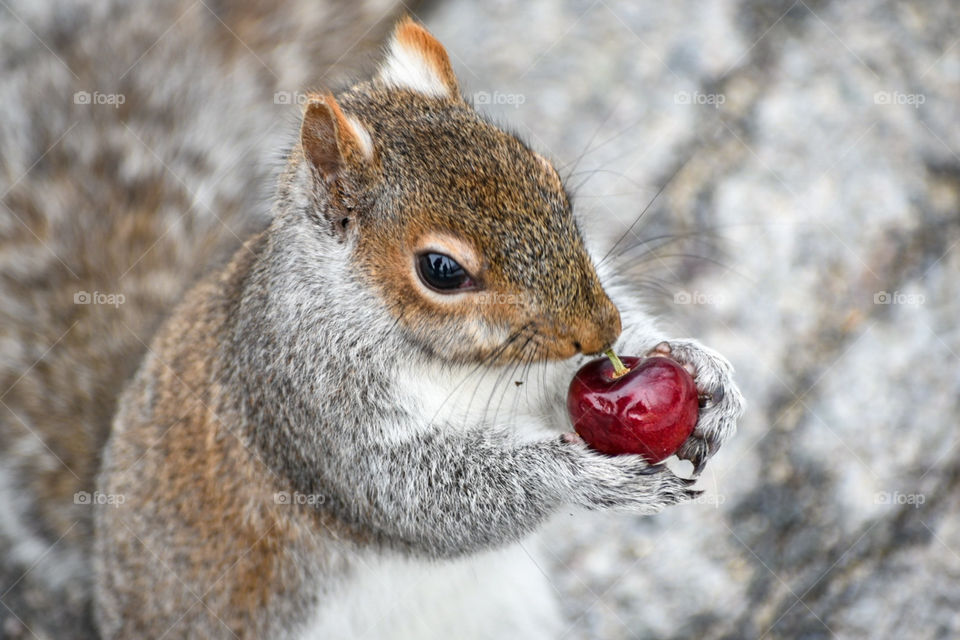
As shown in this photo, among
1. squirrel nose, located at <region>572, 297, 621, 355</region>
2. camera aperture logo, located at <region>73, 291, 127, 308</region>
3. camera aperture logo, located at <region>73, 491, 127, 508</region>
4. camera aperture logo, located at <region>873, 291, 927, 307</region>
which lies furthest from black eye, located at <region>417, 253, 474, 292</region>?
camera aperture logo, located at <region>873, 291, 927, 307</region>

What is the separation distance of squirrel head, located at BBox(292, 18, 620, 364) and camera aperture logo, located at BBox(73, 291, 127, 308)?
0.87m

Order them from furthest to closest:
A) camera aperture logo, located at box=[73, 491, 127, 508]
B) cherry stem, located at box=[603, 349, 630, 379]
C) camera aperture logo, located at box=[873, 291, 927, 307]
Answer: camera aperture logo, located at box=[873, 291, 927, 307], camera aperture logo, located at box=[73, 491, 127, 508], cherry stem, located at box=[603, 349, 630, 379]

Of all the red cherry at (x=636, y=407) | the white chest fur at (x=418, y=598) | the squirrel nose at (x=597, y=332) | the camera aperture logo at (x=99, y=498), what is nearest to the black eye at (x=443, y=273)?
the squirrel nose at (x=597, y=332)

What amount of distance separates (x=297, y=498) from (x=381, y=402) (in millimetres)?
346

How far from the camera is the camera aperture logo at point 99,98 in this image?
7.31 feet

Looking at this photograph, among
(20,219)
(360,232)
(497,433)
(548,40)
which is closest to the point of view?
(360,232)

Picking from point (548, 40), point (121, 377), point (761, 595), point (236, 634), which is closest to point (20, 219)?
point (121, 377)

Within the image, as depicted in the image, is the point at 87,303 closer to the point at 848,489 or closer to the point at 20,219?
the point at 20,219

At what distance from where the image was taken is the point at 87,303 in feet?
7.22

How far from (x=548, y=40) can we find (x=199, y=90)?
3.46 feet

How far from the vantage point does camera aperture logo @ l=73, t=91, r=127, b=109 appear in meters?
2.23

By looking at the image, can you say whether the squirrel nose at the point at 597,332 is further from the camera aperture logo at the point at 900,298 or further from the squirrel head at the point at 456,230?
the camera aperture logo at the point at 900,298

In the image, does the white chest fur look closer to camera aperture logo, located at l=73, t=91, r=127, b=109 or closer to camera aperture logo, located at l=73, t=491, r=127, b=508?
camera aperture logo, located at l=73, t=491, r=127, b=508

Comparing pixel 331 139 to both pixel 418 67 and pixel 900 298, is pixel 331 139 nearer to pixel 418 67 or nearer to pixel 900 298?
pixel 418 67
